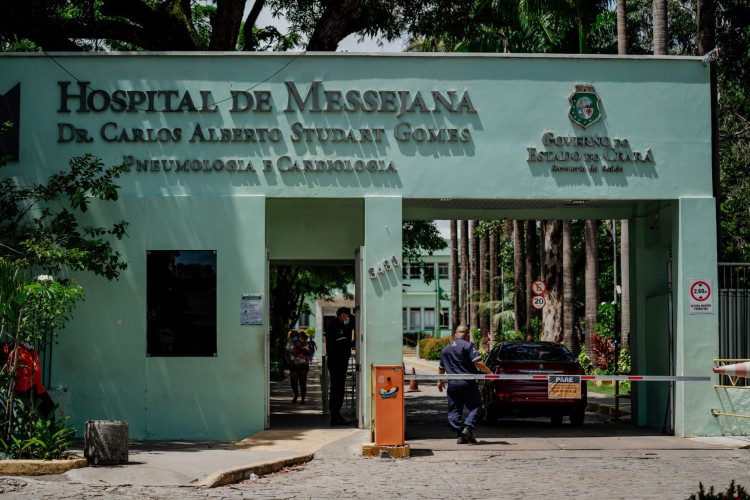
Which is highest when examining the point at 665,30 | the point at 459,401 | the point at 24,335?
the point at 665,30

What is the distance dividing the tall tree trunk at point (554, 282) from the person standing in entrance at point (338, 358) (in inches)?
598

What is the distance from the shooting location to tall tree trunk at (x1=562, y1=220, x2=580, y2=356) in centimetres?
3300

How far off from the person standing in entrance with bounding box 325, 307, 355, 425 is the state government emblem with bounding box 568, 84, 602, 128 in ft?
17.6

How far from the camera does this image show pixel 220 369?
16.6 meters

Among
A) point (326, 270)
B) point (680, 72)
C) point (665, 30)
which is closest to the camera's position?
point (680, 72)

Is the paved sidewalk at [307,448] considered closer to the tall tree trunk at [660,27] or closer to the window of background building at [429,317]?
the tall tree trunk at [660,27]

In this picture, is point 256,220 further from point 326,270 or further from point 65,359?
point 326,270

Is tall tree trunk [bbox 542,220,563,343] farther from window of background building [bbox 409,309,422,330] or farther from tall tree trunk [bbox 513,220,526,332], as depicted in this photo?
window of background building [bbox 409,309,422,330]

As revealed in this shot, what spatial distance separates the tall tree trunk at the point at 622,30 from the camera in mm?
29031

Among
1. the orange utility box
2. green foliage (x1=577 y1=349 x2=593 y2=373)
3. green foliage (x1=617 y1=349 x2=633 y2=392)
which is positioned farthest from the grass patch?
the orange utility box

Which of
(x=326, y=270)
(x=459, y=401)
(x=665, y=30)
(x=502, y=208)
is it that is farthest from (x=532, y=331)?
(x=459, y=401)

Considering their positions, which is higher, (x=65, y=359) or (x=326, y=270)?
(x=326, y=270)

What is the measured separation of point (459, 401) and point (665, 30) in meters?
13.7

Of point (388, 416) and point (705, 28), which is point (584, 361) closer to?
point (705, 28)
